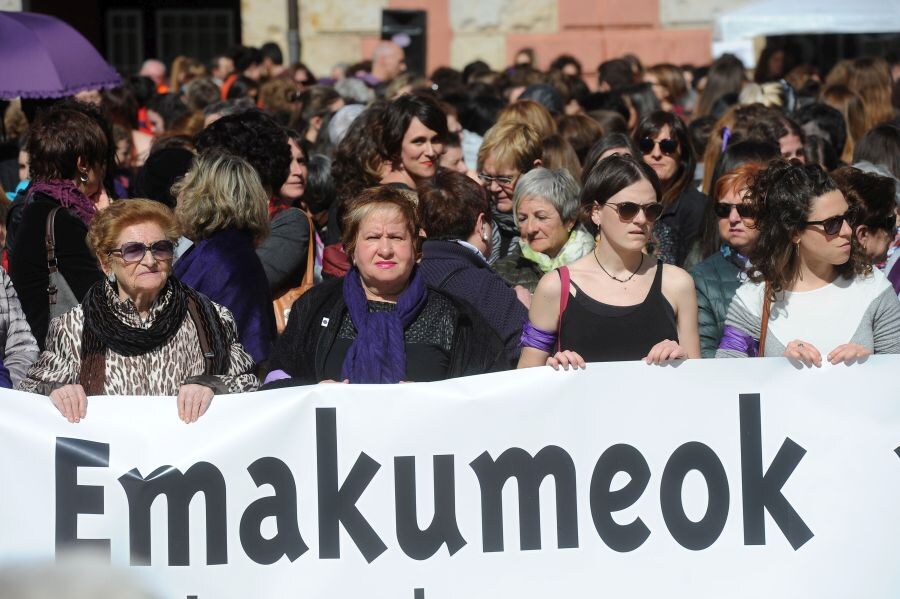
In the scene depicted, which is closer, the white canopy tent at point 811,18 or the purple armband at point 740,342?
the purple armband at point 740,342

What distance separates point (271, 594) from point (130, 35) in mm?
18138

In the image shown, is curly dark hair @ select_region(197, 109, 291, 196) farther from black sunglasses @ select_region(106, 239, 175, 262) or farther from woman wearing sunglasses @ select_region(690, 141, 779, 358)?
woman wearing sunglasses @ select_region(690, 141, 779, 358)

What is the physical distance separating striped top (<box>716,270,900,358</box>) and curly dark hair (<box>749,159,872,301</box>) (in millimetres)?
44

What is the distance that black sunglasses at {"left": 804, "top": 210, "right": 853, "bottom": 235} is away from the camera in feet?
14.2

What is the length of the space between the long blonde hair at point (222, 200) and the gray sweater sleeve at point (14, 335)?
2.38 ft

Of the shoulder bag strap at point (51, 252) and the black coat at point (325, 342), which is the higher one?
the shoulder bag strap at point (51, 252)

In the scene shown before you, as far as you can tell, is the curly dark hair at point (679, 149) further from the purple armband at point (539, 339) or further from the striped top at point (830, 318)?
the purple armband at point (539, 339)

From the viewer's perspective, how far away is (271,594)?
411 cm

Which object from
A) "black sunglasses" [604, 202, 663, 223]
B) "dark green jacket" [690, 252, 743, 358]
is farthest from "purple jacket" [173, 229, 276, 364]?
"dark green jacket" [690, 252, 743, 358]

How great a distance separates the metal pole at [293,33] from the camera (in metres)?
16.3

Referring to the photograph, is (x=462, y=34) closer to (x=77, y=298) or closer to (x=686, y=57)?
(x=686, y=57)

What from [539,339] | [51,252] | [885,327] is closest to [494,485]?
[539,339]

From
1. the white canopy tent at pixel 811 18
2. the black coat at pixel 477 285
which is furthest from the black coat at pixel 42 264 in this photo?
the white canopy tent at pixel 811 18

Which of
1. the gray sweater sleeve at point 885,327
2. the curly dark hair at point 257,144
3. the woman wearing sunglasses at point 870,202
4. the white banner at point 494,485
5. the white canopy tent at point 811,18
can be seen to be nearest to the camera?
the white banner at point 494,485
